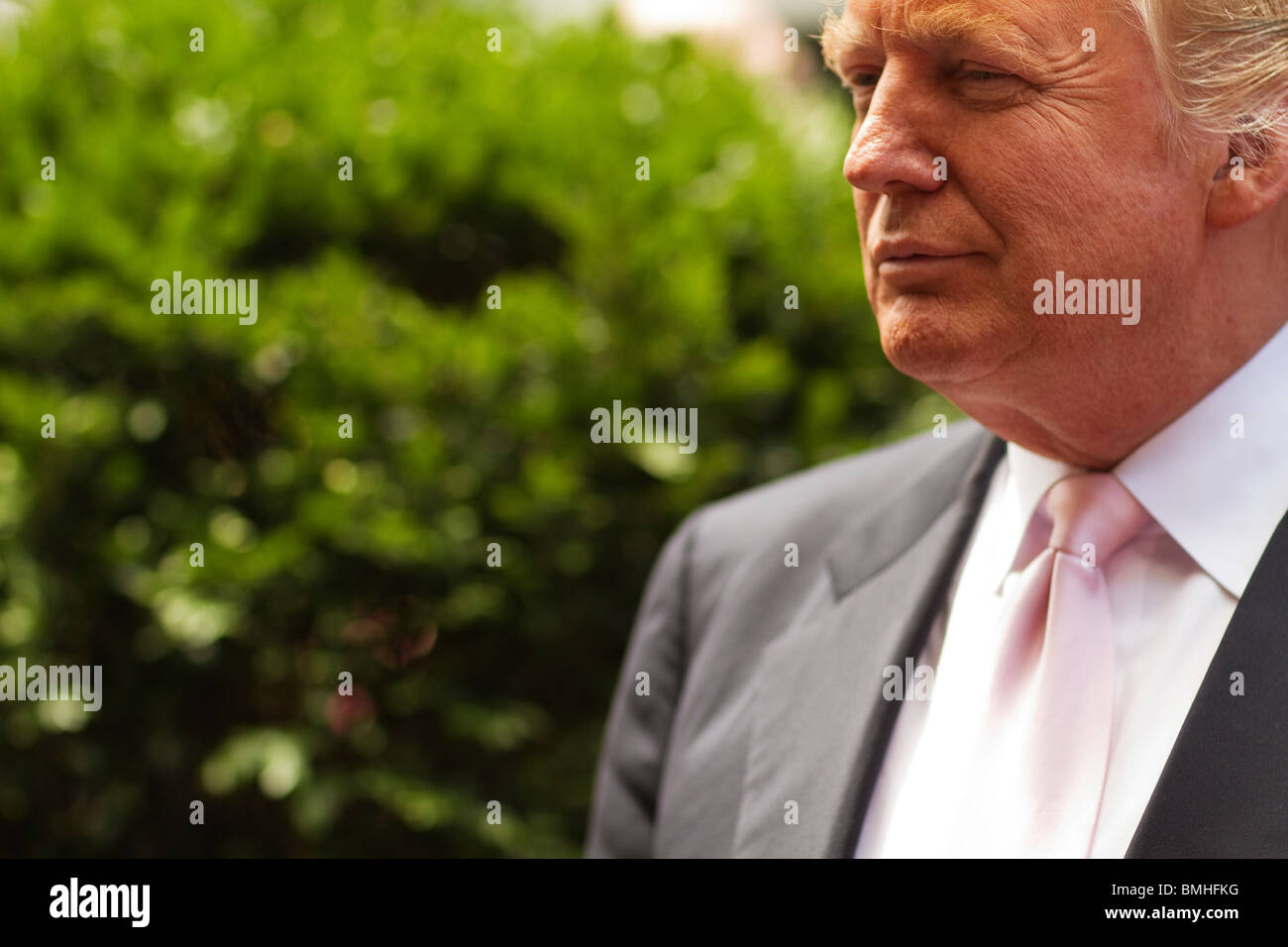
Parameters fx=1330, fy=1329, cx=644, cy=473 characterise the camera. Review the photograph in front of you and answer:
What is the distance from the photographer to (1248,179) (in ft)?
5.24

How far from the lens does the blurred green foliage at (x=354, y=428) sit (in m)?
2.86

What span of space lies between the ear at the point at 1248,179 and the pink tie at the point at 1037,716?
36 centimetres

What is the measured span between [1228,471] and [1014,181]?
46cm

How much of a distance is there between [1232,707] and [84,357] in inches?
98.8

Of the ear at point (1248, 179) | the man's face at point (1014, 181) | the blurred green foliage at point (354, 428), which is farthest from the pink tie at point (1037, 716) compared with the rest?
the blurred green foliage at point (354, 428)

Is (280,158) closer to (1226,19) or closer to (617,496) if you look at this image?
(617,496)

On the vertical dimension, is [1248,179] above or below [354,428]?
above

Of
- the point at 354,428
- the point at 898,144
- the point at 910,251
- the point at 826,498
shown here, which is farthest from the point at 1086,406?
the point at 354,428

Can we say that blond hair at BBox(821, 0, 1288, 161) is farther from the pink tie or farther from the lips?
the pink tie

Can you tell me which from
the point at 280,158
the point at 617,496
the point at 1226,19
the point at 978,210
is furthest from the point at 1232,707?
the point at 280,158

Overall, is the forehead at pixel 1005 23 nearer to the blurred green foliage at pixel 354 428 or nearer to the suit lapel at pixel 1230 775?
the suit lapel at pixel 1230 775

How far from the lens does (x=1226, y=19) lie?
5.16ft

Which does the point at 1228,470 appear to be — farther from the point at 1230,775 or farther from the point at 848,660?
the point at 848,660
